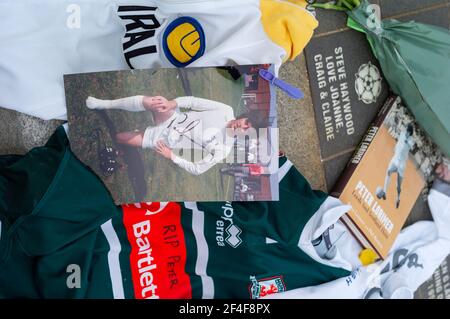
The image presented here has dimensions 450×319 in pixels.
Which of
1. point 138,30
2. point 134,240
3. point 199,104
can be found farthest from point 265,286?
point 138,30

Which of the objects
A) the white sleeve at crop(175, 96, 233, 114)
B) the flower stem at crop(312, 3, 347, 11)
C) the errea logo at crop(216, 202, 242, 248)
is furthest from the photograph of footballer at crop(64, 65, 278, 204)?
the flower stem at crop(312, 3, 347, 11)

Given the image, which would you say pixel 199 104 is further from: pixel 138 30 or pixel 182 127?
pixel 138 30

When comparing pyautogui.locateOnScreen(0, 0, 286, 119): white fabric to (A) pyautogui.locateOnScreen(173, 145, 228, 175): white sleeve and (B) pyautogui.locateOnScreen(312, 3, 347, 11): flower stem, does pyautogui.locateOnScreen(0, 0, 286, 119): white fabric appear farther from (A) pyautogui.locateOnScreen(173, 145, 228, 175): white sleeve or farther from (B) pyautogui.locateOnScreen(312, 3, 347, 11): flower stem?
(B) pyautogui.locateOnScreen(312, 3, 347, 11): flower stem

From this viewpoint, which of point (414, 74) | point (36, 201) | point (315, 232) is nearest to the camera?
point (36, 201)

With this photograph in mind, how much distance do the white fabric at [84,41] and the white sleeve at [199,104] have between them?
0.19 ft

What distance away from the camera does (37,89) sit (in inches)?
30.4

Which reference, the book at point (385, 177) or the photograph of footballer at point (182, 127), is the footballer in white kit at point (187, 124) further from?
the book at point (385, 177)

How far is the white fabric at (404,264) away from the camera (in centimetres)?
89

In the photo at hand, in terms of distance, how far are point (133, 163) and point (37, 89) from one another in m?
0.20

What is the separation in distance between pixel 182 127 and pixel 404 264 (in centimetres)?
63

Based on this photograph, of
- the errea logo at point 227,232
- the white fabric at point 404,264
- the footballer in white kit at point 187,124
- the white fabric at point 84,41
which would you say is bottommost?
the white fabric at point 404,264

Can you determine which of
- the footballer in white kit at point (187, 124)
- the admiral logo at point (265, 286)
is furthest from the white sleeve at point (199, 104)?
the admiral logo at point (265, 286)
